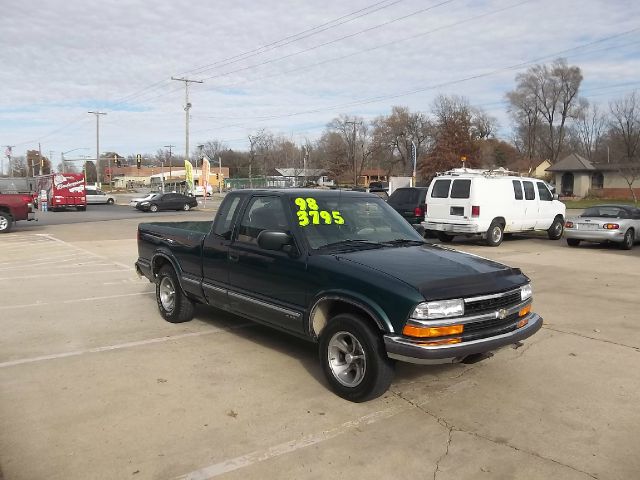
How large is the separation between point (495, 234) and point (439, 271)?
12316 mm

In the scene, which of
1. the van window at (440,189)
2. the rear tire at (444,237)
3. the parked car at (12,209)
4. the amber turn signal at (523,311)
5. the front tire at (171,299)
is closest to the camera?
the amber turn signal at (523,311)

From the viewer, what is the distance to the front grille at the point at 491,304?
4.23 meters

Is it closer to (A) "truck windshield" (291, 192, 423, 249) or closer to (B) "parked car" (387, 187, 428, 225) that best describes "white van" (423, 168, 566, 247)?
(B) "parked car" (387, 187, 428, 225)

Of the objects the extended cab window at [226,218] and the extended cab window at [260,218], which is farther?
the extended cab window at [226,218]

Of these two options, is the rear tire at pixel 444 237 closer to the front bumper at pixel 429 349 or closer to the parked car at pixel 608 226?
the parked car at pixel 608 226

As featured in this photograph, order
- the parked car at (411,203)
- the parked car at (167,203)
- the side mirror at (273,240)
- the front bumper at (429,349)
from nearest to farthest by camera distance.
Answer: the front bumper at (429,349)
the side mirror at (273,240)
the parked car at (411,203)
the parked car at (167,203)

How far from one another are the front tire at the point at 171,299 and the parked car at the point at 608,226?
1238 centimetres

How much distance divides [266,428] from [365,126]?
105m

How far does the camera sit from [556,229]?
17984 mm

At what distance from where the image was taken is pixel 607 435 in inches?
154

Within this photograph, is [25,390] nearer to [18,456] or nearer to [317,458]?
[18,456]

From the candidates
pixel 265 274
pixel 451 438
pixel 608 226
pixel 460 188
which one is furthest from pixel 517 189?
pixel 451 438

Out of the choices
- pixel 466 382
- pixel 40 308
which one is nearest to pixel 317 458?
pixel 466 382

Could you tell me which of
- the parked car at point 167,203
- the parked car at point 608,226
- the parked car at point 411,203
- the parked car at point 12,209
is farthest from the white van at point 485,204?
the parked car at point 167,203
